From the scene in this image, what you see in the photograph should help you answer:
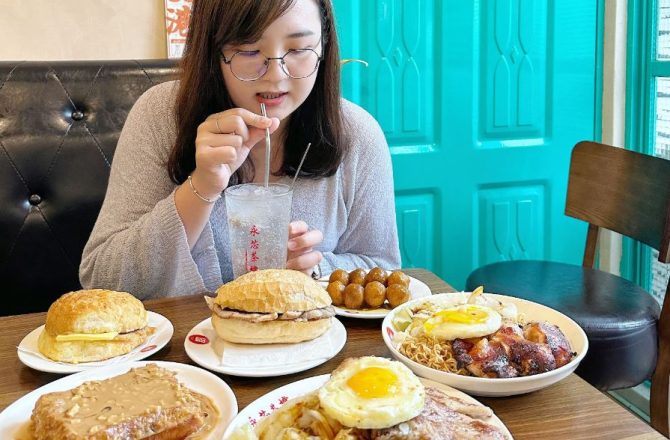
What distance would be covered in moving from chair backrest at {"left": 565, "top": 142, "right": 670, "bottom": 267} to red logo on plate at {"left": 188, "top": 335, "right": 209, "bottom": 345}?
4.62 feet

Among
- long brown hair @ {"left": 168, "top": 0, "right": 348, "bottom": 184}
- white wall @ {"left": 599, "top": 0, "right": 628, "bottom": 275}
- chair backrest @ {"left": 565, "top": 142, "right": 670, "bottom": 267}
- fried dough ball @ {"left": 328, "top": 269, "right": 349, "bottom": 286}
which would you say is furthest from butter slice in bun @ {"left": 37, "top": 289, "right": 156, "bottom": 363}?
white wall @ {"left": 599, "top": 0, "right": 628, "bottom": 275}

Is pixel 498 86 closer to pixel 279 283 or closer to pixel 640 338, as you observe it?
pixel 640 338

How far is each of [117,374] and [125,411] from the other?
182 mm

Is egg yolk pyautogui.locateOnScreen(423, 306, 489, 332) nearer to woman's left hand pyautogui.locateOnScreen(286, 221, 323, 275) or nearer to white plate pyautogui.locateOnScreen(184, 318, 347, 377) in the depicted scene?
white plate pyautogui.locateOnScreen(184, 318, 347, 377)

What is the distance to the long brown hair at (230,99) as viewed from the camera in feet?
4.73

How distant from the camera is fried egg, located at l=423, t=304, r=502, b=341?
1012mm

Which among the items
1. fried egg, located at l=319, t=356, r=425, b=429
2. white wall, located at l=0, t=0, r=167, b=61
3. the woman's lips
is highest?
white wall, located at l=0, t=0, r=167, b=61

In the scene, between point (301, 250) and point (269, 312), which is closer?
point (269, 312)

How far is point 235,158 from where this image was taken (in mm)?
1379

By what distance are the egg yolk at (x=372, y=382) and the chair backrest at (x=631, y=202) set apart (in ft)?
4.80

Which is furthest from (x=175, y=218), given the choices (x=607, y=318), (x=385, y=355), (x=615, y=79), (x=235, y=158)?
(x=615, y=79)

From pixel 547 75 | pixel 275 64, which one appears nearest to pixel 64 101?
pixel 275 64

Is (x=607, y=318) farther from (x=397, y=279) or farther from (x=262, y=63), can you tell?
(x=262, y=63)

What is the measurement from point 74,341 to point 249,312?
0.27 metres
